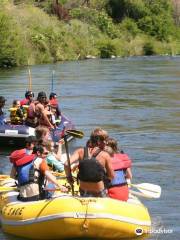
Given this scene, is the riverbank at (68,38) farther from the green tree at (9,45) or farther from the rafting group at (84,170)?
the rafting group at (84,170)

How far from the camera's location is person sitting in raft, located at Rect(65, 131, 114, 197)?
8.32m

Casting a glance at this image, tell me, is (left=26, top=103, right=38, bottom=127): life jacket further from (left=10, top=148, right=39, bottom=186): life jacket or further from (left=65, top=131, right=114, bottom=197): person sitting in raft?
(left=65, top=131, right=114, bottom=197): person sitting in raft

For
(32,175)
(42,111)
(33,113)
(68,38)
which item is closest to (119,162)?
(32,175)

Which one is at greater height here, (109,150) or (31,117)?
(109,150)

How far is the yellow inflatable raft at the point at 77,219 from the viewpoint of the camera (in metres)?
8.20

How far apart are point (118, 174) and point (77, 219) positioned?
1267 millimetres

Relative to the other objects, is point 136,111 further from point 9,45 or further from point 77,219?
point 9,45

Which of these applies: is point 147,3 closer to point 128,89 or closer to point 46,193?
A: point 128,89

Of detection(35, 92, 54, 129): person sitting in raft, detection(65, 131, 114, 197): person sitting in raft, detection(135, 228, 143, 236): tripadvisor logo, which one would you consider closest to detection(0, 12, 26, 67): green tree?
detection(35, 92, 54, 129): person sitting in raft

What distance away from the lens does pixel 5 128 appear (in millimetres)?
15344

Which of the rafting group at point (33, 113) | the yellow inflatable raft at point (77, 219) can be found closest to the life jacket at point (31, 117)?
the rafting group at point (33, 113)

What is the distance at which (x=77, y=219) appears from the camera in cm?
818

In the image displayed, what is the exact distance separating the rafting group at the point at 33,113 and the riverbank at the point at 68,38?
31625 mm

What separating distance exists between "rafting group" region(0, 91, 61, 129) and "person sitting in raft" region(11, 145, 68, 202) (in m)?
6.37
